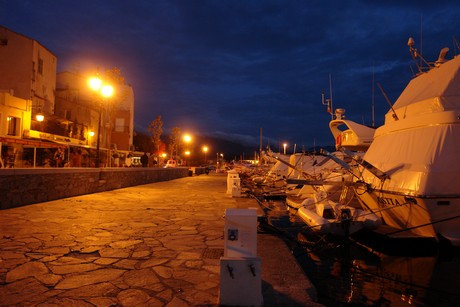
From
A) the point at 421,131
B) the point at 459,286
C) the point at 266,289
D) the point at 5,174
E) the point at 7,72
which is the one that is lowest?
the point at 459,286

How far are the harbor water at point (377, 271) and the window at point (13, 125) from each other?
23.8m

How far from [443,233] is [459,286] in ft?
6.49

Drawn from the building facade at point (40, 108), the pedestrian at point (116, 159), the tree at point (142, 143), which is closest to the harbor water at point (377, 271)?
the building facade at point (40, 108)

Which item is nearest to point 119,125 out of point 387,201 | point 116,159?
point 116,159

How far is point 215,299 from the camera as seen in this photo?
395cm

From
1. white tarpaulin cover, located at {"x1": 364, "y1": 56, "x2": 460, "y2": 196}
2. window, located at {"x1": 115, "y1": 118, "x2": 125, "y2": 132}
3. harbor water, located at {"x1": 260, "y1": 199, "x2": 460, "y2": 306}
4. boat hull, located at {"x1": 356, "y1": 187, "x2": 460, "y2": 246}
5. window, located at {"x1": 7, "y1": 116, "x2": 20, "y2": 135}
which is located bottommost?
harbor water, located at {"x1": 260, "y1": 199, "x2": 460, "y2": 306}

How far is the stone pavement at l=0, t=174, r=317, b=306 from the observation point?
4.01m

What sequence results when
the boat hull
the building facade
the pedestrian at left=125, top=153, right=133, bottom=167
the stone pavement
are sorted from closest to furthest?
1. the stone pavement
2. the boat hull
3. the building facade
4. the pedestrian at left=125, top=153, right=133, bottom=167

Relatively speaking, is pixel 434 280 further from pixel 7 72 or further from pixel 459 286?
pixel 7 72

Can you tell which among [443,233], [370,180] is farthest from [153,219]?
[443,233]

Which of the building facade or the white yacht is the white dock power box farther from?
the building facade

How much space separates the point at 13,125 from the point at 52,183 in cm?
1791

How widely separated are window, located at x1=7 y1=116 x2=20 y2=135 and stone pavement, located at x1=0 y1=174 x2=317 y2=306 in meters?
19.8

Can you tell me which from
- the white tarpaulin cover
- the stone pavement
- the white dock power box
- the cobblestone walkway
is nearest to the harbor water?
the stone pavement
